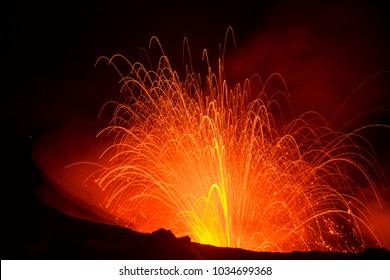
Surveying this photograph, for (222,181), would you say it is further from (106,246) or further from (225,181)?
(106,246)

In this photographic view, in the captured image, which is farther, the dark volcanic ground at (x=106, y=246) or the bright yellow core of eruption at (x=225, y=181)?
the bright yellow core of eruption at (x=225, y=181)

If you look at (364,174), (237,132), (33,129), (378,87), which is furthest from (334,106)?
(33,129)

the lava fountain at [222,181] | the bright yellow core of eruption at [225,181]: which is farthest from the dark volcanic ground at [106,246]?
the bright yellow core of eruption at [225,181]

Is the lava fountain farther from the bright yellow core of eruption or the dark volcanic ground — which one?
the dark volcanic ground

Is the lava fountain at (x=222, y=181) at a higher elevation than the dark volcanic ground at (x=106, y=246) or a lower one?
lower

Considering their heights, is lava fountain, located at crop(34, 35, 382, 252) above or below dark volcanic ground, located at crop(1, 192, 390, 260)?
below

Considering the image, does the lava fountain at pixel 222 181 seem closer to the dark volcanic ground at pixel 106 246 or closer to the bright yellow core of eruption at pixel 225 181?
the bright yellow core of eruption at pixel 225 181

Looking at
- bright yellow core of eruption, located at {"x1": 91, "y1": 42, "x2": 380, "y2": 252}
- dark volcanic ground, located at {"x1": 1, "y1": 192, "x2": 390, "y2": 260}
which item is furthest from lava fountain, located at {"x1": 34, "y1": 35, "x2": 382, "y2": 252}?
dark volcanic ground, located at {"x1": 1, "y1": 192, "x2": 390, "y2": 260}
